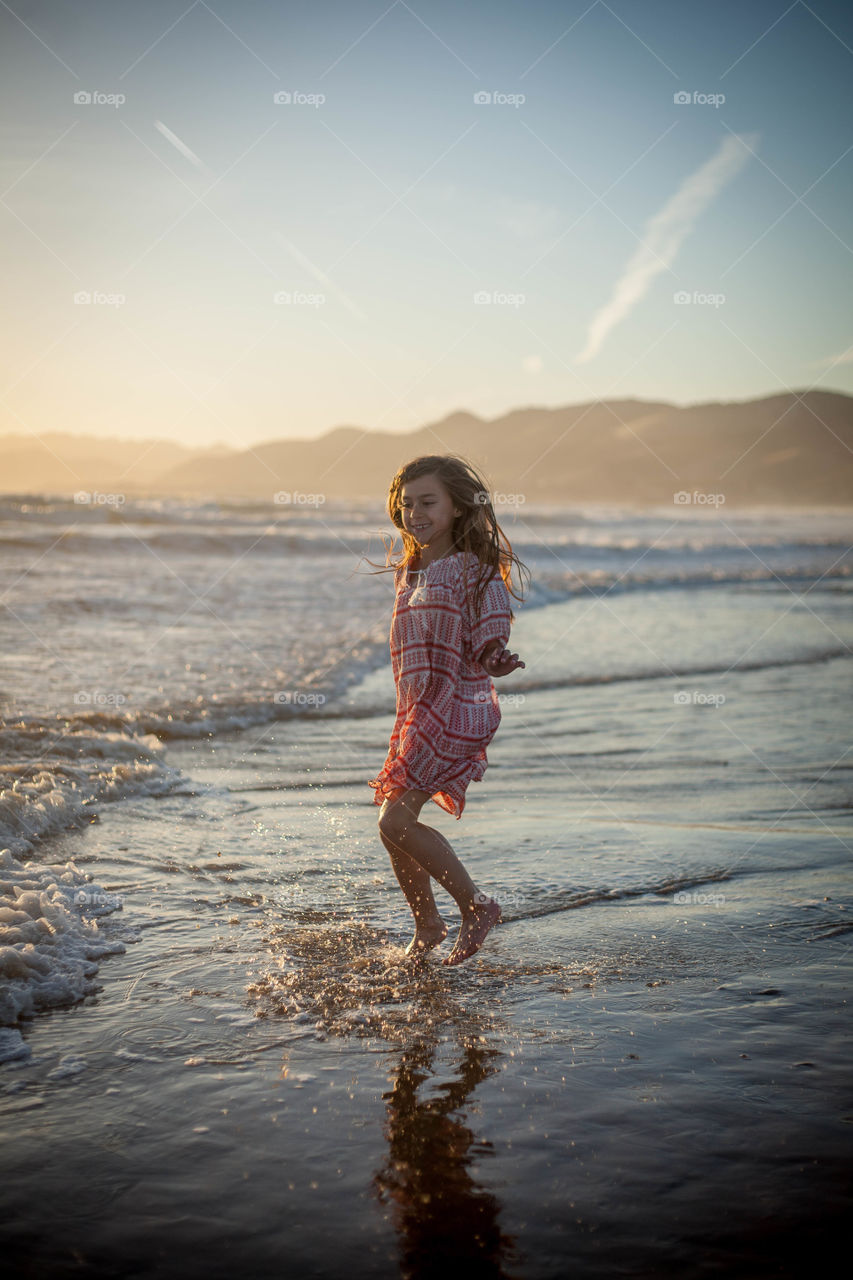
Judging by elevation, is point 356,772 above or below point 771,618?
below

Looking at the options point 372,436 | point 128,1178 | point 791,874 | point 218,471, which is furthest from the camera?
point 372,436

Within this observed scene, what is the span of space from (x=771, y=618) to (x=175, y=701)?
1021 cm

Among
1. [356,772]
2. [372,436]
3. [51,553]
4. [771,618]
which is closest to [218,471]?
[372,436]

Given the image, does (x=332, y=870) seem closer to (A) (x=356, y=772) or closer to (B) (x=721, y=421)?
(A) (x=356, y=772)

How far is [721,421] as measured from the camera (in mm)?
142125

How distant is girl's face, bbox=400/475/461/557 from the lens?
3.85m

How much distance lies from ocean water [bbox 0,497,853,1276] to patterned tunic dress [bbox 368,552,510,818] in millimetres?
683

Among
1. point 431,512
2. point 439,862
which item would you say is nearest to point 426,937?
point 439,862

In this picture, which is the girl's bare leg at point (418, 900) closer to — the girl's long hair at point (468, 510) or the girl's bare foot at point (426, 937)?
the girl's bare foot at point (426, 937)

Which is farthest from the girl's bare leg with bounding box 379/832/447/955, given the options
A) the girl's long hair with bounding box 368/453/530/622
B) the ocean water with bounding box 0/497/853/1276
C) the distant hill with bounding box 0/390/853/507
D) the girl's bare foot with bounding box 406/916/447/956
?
the distant hill with bounding box 0/390/853/507

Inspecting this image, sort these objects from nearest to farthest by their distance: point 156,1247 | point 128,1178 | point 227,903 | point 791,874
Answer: point 156,1247 → point 128,1178 → point 227,903 → point 791,874

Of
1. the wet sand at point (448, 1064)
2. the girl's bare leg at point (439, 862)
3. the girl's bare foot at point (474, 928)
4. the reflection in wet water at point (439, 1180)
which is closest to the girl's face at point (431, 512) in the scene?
the girl's bare leg at point (439, 862)

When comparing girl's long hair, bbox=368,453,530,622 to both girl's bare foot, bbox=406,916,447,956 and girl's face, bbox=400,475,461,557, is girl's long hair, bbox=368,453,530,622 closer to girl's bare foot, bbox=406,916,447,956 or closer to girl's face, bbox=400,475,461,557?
girl's face, bbox=400,475,461,557

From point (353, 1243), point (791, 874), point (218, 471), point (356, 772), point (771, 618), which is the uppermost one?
point (218, 471)
